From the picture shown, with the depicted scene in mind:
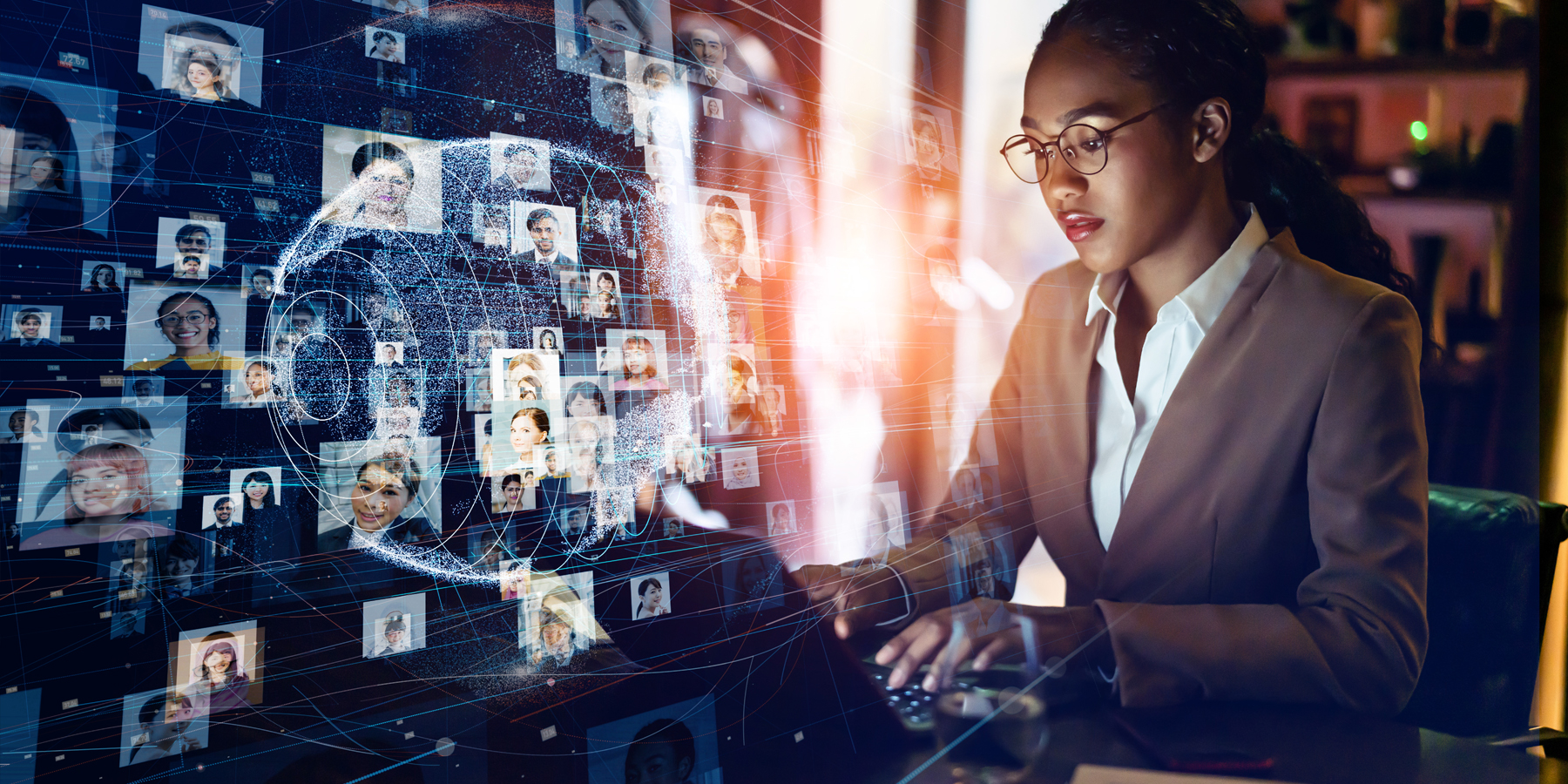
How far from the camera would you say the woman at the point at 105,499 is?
91cm

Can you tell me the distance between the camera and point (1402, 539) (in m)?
1.56

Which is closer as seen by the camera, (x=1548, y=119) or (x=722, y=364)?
(x=722, y=364)

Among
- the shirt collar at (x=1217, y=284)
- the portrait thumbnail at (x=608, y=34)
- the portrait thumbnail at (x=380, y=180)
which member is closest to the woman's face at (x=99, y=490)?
the portrait thumbnail at (x=380, y=180)

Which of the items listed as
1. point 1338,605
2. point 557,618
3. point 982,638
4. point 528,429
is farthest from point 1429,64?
point 557,618

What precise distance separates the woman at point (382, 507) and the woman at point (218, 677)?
6.5 inches

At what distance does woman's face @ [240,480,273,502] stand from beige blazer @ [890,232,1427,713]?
1.12 m

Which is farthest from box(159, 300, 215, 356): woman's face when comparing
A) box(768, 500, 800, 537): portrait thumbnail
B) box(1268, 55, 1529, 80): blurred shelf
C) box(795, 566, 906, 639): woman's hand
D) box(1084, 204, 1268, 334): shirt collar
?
box(1268, 55, 1529, 80): blurred shelf

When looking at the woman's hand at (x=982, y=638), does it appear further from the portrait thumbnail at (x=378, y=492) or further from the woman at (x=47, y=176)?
the woman at (x=47, y=176)

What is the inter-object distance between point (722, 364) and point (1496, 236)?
6.64ft

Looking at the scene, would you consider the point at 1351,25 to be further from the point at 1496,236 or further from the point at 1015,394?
the point at 1015,394

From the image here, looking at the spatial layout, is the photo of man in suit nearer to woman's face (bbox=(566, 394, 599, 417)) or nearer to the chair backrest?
woman's face (bbox=(566, 394, 599, 417))

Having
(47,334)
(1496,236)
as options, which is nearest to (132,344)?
(47,334)

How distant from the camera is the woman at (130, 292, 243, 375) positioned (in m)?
0.95

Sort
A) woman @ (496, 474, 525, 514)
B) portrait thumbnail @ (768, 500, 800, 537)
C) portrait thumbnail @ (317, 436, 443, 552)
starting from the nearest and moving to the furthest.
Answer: portrait thumbnail @ (317, 436, 443, 552) → woman @ (496, 474, 525, 514) → portrait thumbnail @ (768, 500, 800, 537)
